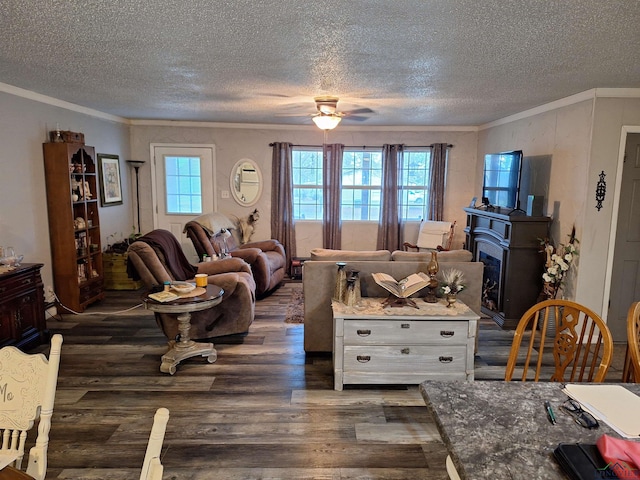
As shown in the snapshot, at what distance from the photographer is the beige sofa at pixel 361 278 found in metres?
3.51

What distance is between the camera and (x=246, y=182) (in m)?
6.70

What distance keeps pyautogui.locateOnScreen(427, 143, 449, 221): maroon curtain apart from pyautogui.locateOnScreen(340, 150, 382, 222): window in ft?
2.73

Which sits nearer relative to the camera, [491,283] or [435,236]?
[491,283]

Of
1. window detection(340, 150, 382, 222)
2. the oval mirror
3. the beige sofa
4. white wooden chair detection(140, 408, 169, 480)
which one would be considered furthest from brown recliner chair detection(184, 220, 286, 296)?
white wooden chair detection(140, 408, 169, 480)

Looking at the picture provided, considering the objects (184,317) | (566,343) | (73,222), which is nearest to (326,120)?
(184,317)

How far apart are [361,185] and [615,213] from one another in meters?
3.66

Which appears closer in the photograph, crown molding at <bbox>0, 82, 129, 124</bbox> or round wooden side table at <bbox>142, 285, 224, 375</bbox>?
round wooden side table at <bbox>142, 285, 224, 375</bbox>

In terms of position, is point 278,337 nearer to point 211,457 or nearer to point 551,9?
point 211,457

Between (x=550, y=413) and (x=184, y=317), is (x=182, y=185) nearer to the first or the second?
(x=184, y=317)

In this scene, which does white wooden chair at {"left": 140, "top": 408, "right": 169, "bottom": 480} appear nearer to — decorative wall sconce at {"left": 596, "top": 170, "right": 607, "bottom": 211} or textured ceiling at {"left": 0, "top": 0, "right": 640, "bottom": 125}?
textured ceiling at {"left": 0, "top": 0, "right": 640, "bottom": 125}

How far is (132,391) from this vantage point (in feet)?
10.1

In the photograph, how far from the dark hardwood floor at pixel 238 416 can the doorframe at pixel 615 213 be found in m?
1.06

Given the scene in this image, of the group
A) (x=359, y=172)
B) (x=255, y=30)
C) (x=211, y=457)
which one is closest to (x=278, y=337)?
(x=211, y=457)

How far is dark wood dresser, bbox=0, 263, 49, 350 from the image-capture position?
346cm
